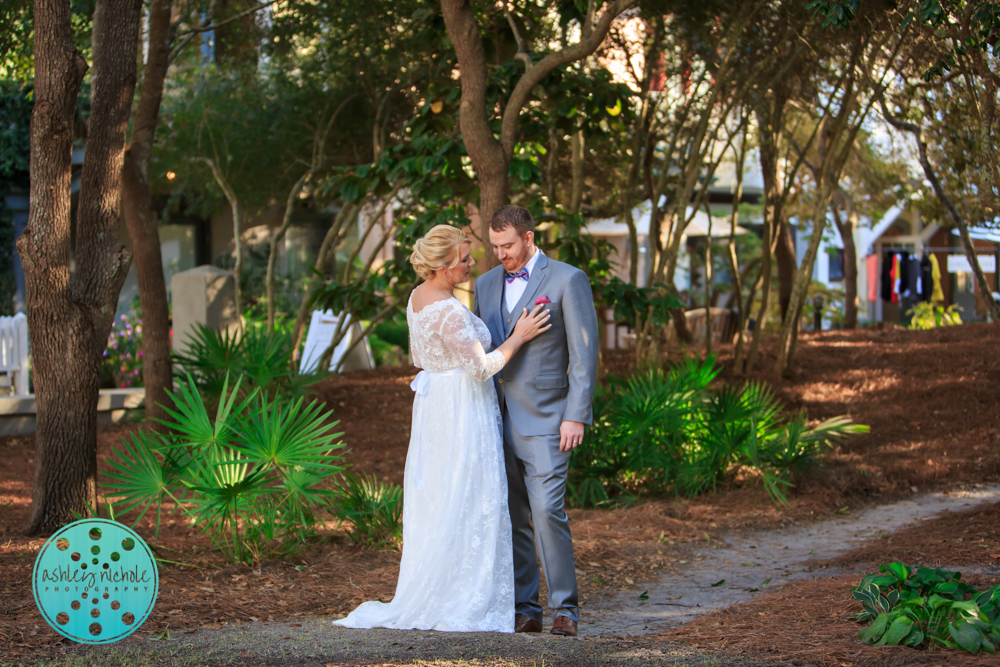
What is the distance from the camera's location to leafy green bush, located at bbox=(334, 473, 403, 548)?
218 inches

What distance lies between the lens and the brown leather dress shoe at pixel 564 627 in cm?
383

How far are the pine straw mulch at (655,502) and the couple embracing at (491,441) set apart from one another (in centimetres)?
76

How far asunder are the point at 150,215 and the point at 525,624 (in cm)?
510

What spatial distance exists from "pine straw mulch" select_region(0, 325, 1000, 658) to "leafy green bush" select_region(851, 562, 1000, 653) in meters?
1.75

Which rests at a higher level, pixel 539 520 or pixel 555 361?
pixel 555 361

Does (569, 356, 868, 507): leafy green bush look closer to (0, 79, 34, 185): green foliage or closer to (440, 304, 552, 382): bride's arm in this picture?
(440, 304, 552, 382): bride's arm

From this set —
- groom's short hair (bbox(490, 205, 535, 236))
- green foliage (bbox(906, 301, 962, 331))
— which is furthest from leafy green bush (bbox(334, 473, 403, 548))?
green foliage (bbox(906, 301, 962, 331))

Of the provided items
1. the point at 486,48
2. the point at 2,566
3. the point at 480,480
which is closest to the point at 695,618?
the point at 480,480

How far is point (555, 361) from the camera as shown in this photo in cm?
406

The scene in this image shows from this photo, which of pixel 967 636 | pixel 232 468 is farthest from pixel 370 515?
pixel 967 636

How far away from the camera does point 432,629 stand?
390 centimetres

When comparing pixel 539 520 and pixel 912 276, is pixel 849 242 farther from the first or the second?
pixel 539 520

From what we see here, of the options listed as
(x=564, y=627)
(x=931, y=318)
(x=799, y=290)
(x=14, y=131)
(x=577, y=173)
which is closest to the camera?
(x=564, y=627)

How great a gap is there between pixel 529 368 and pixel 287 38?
25.7 feet
